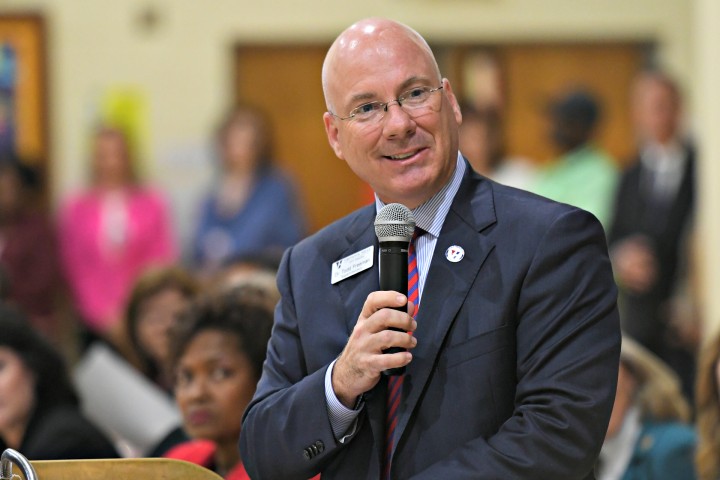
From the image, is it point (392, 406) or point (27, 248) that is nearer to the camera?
point (392, 406)

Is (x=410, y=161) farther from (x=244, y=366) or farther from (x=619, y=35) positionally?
(x=619, y=35)

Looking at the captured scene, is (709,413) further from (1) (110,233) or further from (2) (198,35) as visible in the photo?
(2) (198,35)

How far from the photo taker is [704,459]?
402cm

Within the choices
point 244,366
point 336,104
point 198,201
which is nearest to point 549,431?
point 336,104

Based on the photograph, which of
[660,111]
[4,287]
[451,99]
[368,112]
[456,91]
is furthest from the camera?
[456,91]

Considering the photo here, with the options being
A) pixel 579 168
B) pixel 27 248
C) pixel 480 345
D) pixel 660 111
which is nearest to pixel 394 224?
pixel 480 345

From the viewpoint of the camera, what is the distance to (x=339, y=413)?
2486 mm

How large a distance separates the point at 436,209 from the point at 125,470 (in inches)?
32.1

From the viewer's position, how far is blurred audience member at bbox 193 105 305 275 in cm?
842

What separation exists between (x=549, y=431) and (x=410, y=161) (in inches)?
24.0

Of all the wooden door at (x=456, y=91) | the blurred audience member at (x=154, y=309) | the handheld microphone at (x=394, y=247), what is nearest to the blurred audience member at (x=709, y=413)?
the handheld microphone at (x=394, y=247)

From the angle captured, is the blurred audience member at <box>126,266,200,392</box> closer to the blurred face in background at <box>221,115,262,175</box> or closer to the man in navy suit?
the blurred face in background at <box>221,115,262,175</box>

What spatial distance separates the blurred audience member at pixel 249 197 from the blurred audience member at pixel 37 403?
407cm

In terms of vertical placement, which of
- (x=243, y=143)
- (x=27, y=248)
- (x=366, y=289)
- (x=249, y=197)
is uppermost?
(x=366, y=289)
